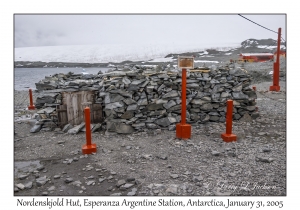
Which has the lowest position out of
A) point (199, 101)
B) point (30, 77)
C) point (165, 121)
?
point (165, 121)

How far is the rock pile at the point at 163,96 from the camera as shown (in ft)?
24.8

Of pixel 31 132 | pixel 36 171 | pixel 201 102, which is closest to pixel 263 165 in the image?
pixel 201 102

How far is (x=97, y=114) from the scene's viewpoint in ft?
26.2

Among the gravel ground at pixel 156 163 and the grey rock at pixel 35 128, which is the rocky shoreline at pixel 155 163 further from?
the grey rock at pixel 35 128

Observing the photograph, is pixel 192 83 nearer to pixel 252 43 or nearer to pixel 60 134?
pixel 60 134

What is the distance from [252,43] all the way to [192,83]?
63901mm

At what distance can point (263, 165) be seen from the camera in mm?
5105

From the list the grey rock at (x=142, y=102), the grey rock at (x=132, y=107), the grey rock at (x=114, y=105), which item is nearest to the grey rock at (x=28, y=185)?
the grey rock at (x=114, y=105)

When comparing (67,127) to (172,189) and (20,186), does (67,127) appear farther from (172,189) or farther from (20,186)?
(172,189)

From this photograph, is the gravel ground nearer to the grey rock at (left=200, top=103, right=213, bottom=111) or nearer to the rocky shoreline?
the rocky shoreline

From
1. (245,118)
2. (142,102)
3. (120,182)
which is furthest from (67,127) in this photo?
(245,118)

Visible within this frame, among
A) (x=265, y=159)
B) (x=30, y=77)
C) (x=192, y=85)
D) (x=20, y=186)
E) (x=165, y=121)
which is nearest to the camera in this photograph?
(x=20, y=186)

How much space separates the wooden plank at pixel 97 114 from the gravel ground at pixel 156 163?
655 mm

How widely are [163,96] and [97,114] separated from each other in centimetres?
238
